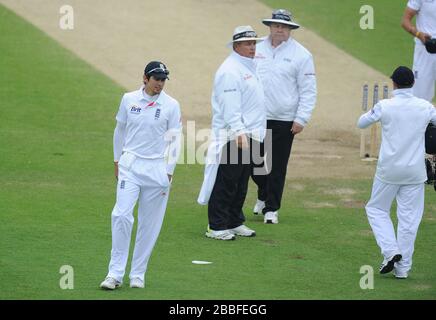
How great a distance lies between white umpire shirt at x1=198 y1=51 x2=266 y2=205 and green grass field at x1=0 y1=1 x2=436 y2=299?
95 cm

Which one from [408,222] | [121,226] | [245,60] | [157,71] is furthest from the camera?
[245,60]

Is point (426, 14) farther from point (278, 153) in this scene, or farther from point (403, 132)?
point (403, 132)

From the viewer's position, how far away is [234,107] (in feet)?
43.3

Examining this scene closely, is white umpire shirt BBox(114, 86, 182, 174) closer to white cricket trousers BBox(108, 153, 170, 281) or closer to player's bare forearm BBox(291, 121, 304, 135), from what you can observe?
white cricket trousers BBox(108, 153, 170, 281)

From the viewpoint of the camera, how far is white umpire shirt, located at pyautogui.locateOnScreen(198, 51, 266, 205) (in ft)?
43.4

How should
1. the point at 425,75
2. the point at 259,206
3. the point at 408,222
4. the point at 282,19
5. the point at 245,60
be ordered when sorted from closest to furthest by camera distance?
the point at 408,222
the point at 245,60
the point at 282,19
the point at 259,206
the point at 425,75

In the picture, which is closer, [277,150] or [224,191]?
[224,191]

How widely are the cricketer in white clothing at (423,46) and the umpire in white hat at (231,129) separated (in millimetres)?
3242

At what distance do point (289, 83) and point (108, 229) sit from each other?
2.95 m

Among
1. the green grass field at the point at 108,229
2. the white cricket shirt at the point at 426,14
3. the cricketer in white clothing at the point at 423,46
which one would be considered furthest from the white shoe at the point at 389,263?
the white cricket shirt at the point at 426,14

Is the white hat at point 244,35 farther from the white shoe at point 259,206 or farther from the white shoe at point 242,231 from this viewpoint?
the white shoe at point 259,206

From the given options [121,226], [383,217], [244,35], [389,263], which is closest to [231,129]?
[244,35]

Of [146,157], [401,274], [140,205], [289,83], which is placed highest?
[289,83]

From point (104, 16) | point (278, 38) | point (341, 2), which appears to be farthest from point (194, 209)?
point (341, 2)
